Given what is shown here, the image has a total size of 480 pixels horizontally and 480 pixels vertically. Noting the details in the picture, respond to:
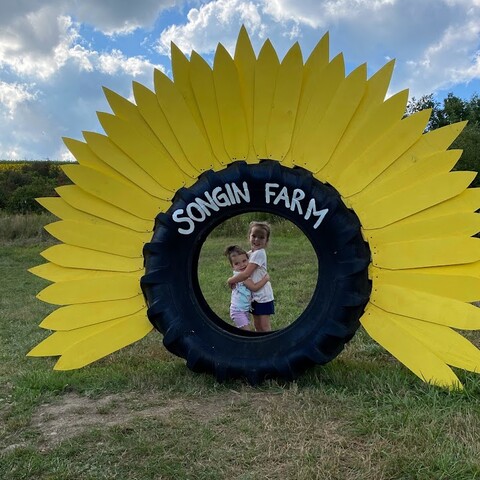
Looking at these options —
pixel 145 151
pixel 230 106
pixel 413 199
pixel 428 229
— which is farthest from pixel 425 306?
pixel 145 151

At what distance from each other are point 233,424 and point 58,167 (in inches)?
825

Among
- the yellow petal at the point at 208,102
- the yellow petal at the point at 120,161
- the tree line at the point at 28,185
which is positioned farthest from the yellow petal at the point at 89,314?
the tree line at the point at 28,185

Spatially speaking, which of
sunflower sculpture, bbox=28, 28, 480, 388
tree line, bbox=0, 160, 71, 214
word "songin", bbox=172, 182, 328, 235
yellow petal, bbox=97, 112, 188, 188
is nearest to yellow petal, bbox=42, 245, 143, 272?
sunflower sculpture, bbox=28, 28, 480, 388

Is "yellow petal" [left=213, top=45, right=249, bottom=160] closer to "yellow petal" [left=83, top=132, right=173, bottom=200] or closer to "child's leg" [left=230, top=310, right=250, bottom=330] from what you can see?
"yellow petal" [left=83, top=132, right=173, bottom=200]

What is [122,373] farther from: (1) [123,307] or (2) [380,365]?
(2) [380,365]

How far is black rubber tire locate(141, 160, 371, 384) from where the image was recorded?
361 cm

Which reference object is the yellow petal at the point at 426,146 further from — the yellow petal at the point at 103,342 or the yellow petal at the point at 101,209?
the yellow petal at the point at 103,342

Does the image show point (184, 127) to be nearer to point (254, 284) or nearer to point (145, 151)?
point (145, 151)

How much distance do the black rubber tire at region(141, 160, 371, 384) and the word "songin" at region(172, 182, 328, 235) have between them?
0.03 meters

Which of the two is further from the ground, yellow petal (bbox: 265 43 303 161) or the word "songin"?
yellow petal (bbox: 265 43 303 161)

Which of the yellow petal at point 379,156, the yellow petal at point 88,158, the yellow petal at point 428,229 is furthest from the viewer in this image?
the yellow petal at point 88,158

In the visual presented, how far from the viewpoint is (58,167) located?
884 inches

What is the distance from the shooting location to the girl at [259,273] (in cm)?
466

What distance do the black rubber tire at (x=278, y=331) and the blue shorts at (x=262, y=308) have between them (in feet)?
3.15
